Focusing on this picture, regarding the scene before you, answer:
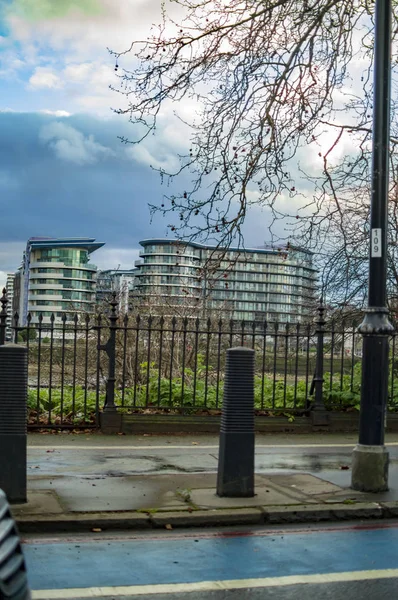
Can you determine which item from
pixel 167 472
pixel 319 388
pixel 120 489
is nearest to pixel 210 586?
pixel 120 489

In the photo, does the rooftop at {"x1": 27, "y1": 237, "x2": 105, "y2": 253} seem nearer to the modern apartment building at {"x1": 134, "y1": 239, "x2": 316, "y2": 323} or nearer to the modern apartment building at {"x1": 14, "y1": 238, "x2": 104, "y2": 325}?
the modern apartment building at {"x1": 14, "y1": 238, "x2": 104, "y2": 325}

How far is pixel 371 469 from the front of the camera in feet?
24.9

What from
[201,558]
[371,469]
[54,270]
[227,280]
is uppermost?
[54,270]

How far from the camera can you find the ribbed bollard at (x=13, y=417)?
265 inches

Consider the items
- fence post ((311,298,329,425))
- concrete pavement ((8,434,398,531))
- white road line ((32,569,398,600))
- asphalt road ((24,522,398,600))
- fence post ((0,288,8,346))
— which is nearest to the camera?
white road line ((32,569,398,600))

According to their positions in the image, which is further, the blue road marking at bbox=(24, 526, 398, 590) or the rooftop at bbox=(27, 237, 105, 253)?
the rooftop at bbox=(27, 237, 105, 253)

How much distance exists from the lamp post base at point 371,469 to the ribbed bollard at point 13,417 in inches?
129

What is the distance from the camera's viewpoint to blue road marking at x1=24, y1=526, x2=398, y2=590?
5.14m

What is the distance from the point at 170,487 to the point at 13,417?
1.76 m

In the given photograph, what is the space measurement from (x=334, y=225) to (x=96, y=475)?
315 inches

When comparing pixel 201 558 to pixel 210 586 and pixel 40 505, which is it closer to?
pixel 210 586

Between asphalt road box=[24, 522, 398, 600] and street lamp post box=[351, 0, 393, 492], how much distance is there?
108cm

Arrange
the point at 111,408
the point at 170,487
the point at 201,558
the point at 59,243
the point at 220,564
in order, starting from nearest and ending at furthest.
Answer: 1. the point at 220,564
2. the point at 201,558
3. the point at 170,487
4. the point at 111,408
5. the point at 59,243

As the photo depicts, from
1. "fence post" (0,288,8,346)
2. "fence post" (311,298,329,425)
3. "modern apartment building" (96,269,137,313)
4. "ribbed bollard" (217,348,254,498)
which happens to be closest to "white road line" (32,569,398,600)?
"ribbed bollard" (217,348,254,498)
